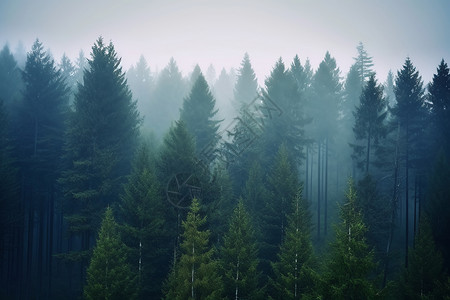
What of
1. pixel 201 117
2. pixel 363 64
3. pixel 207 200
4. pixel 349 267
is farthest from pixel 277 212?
pixel 363 64

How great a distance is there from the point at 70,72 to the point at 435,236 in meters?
72.7

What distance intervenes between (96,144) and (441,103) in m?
34.7

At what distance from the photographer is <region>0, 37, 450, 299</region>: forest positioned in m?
14.4

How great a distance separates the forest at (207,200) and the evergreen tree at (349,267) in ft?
0.17

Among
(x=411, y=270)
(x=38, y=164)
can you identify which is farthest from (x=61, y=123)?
(x=411, y=270)

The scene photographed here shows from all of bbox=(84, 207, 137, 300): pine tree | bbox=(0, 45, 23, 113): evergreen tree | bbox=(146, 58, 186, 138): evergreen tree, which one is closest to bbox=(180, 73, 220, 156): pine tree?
bbox=(84, 207, 137, 300): pine tree

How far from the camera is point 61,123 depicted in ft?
89.7

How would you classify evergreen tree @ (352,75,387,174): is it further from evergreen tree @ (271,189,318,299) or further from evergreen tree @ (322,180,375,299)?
evergreen tree @ (322,180,375,299)

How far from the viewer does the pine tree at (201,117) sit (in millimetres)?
27234

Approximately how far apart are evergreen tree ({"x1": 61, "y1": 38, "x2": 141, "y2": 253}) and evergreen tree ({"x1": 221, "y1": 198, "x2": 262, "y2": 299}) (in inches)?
420

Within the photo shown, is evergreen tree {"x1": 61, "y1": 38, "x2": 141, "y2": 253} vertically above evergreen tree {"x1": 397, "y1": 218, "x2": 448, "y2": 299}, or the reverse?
evergreen tree {"x1": 61, "y1": 38, "x2": 141, "y2": 253}

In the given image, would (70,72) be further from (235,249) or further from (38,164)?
(235,249)

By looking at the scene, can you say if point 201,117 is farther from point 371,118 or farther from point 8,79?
point 8,79

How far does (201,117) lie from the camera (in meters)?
28.2
